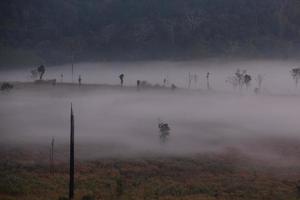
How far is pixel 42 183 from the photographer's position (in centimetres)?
11162

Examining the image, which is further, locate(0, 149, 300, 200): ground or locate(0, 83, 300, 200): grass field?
locate(0, 83, 300, 200): grass field

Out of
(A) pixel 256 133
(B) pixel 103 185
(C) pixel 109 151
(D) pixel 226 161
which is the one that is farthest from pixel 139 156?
(A) pixel 256 133

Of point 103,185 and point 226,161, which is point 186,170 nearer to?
point 226,161

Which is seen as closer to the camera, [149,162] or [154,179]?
[154,179]

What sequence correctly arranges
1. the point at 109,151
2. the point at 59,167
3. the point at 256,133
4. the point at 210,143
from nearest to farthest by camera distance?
the point at 59,167, the point at 109,151, the point at 210,143, the point at 256,133

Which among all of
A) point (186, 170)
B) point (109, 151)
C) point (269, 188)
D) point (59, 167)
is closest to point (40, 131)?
point (109, 151)

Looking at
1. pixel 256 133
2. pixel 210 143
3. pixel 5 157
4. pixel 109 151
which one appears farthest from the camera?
pixel 256 133

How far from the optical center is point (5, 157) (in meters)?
141

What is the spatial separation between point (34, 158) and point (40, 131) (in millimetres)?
38650

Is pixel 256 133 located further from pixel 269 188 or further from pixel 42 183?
pixel 42 183

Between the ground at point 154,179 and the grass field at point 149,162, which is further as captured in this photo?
the grass field at point 149,162

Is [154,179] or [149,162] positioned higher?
[149,162]

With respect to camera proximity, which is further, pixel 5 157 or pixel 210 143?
pixel 210 143

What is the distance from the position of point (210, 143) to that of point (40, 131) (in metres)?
59.9
